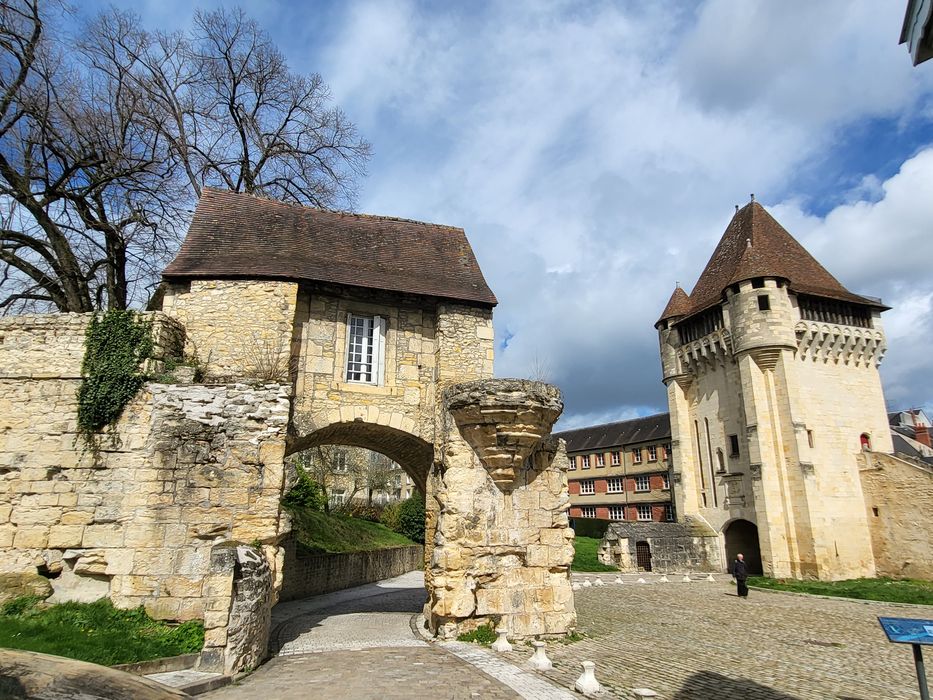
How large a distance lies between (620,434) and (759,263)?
22399 mm

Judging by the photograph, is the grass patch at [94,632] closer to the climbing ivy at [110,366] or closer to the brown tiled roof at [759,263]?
the climbing ivy at [110,366]

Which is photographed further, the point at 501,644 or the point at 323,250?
the point at 323,250

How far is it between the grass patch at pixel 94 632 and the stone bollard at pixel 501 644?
3.85 metres

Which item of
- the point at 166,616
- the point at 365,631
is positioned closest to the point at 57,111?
the point at 166,616

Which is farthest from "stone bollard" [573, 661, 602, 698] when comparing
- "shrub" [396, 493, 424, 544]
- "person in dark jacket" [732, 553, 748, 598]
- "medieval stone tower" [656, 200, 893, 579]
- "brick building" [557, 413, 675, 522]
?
"brick building" [557, 413, 675, 522]

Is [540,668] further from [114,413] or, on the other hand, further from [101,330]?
[101,330]

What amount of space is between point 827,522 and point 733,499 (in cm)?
334

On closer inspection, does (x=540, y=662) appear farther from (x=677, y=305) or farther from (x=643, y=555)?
(x=677, y=305)

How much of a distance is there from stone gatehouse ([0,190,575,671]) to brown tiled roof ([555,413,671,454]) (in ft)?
102

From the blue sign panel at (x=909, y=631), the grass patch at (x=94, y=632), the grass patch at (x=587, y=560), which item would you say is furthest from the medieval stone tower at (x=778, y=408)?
the grass patch at (x=94, y=632)

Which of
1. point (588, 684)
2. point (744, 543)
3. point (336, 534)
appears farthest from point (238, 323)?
point (744, 543)

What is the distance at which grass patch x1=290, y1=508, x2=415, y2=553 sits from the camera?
54.3 feet

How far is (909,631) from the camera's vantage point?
15.7ft

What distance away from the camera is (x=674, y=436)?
1061 inches
